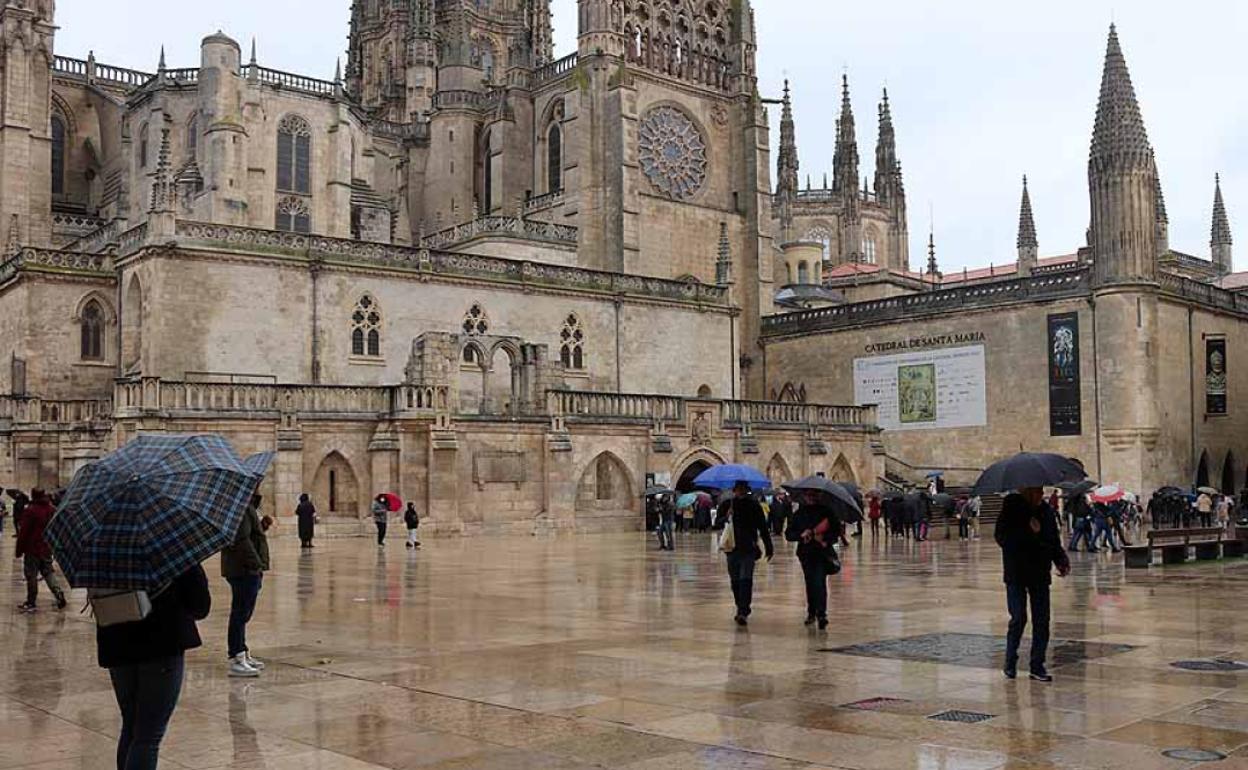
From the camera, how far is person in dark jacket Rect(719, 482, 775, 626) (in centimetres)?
1332

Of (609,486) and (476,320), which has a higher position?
(476,320)

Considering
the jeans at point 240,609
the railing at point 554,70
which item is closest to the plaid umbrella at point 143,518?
the jeans at point 240,609

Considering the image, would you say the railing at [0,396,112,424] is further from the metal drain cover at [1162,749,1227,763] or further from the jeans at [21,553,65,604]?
the metal drain cover at [1162,749,1227,763]

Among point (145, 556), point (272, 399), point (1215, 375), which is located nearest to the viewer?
point (145, 556)

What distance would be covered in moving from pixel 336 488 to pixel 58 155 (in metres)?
30.5

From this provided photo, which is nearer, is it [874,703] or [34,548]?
[874,703]

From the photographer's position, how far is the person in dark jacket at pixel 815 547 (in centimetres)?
1284

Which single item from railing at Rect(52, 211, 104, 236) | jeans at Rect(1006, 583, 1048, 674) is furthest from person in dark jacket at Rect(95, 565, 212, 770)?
railing at Rect(52, 211, 104, 236)

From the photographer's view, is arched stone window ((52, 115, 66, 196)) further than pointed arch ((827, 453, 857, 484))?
Yes

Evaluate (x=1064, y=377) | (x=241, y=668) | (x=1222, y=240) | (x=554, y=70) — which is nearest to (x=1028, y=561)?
(x=241, y=668)

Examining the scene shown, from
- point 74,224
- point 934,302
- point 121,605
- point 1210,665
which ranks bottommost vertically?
point 1210,665

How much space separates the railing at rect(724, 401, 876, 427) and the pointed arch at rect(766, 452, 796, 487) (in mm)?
1141

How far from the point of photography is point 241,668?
10125mm

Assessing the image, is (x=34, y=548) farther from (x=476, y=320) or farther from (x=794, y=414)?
(x=794, y=414)
